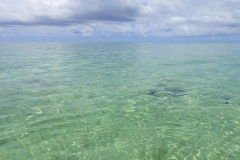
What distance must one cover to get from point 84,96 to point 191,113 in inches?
255

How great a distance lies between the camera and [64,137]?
25.8ft

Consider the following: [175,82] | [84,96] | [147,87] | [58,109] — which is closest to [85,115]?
[58,109]

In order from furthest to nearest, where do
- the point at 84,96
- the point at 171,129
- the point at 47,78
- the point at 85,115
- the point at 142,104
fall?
the point at 47,78 < the point at 84,96 < the point at 142,104 < the point at 85,115 < the point at 171,129

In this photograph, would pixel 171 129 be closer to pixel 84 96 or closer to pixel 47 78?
pixel 84 96

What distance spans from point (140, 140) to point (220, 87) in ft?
32.7

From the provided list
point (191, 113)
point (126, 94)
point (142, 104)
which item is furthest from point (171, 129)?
point (126, 94)

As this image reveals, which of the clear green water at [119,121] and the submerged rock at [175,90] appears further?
the submerged rock at [175,90]

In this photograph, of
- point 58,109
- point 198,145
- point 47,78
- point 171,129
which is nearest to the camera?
point 198,145

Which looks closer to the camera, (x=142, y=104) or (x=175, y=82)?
(x=142, y=104)

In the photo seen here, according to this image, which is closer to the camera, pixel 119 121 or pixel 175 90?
pixel 119 121

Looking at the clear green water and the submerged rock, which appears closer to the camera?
the clear green water

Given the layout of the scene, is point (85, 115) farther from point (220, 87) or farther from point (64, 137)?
point (220, 87)

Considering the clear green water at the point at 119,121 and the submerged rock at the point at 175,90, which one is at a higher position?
the clear green water at the point at 119,121

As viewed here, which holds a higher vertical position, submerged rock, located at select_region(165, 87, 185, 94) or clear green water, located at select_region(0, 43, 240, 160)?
clear green water, located at select_region(0, 43, 240, 160)
